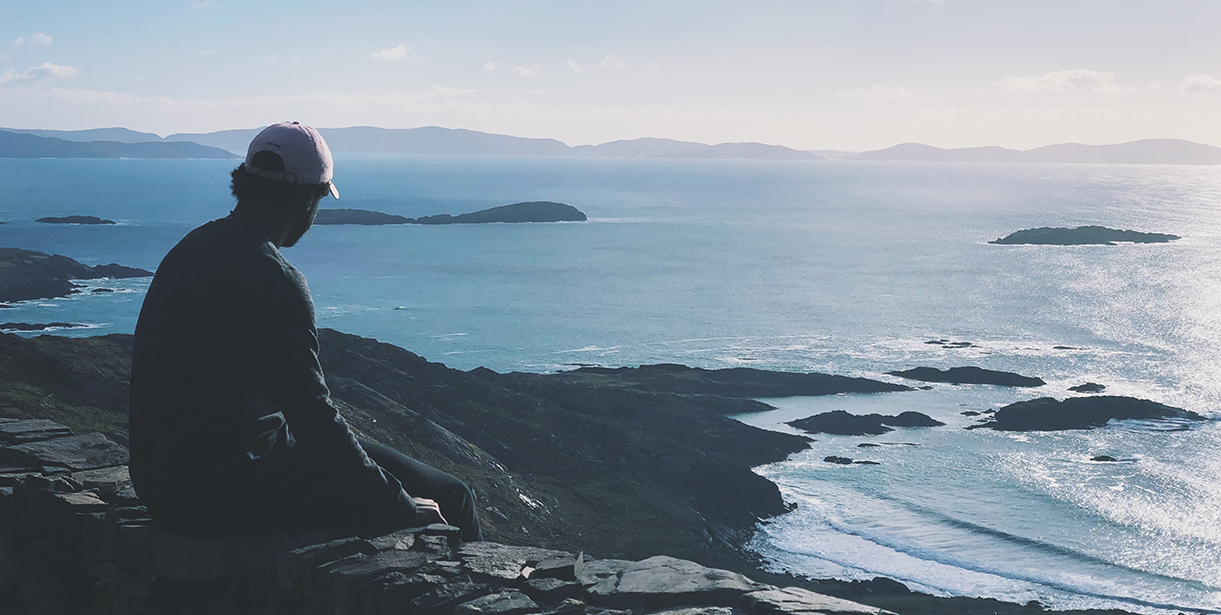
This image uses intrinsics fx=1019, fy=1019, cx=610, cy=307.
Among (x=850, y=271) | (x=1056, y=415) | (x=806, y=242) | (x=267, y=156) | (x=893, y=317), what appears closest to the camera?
(x=267, y=156)

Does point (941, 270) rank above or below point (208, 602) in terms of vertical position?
below

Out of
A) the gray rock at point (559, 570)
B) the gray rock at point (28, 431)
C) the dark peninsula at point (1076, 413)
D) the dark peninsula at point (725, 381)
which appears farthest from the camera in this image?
the dark peninsula at point (725, 381)

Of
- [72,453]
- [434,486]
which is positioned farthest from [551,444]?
[434,486]

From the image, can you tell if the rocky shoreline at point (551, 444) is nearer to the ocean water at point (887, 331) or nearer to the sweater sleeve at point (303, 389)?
the ocean water at point (887, 331)

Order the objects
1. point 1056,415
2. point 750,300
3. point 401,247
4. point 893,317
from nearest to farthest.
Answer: point 1056,415 → point 893,317 → point 750,300 → point 401,247

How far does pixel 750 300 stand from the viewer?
103 metres

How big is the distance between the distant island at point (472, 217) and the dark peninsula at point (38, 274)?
6491cm

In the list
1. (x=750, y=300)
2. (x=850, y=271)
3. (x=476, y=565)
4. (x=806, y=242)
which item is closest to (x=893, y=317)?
(x=750, y=300)

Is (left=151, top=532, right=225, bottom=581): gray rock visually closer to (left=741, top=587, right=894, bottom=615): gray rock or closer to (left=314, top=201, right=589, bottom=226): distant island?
(left=741, top=587, right=894, bottom=615): gray rock

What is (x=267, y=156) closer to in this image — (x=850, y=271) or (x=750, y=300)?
(x=750, y=300)

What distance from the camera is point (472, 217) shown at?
177 m

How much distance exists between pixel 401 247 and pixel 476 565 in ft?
448

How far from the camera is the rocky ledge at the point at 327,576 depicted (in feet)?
13.9

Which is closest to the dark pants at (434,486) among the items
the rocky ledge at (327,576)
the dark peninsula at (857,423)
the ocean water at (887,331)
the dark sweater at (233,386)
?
the rocky ledge at (327,576)
